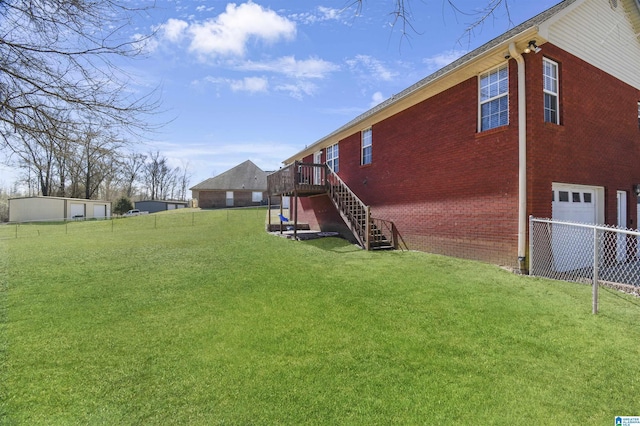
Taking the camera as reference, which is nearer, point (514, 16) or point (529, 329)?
point (514, 16)

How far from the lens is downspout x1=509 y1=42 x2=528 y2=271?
666 centimetres

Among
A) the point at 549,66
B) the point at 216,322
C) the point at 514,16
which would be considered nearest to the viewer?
the point at 514,16

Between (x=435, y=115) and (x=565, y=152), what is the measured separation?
133 inches

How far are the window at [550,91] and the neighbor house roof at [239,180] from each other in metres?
34.2

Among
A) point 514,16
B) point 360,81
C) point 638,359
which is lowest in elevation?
point 638,359

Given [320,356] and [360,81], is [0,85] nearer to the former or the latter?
[320,356]

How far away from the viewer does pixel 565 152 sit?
741 centimetres

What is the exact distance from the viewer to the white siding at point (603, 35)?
24.5 ft

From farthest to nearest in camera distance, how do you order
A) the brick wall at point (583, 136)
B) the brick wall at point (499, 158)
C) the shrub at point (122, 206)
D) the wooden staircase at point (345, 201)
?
1. the shrub at point (122, 206)
2. the wooden staircase at point (345, 201)
3. the brick wall at point (499, 158)
4. the brick wall at point (583, 136)

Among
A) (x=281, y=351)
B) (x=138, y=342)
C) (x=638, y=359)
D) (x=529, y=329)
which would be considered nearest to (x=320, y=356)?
(x=281, y=351)

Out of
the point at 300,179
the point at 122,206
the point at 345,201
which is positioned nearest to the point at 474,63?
the point at 345,201

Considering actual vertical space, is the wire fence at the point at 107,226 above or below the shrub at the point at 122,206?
below

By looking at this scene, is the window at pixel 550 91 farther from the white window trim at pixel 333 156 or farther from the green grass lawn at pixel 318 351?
the white window trim at pixel 333 156

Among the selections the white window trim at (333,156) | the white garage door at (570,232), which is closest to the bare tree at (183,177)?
the white window trim at (333,156)
